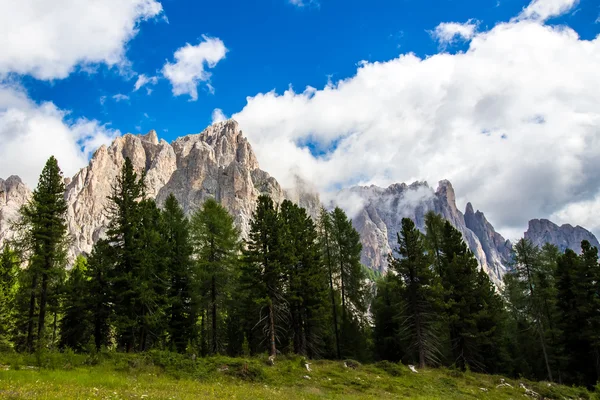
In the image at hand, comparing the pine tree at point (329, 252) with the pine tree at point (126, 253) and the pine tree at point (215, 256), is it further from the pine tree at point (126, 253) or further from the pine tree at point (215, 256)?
the pine tree at point (126, 253)

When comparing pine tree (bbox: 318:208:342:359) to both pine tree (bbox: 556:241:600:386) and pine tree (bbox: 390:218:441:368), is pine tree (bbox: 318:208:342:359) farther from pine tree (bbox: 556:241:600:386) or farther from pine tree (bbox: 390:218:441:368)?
pine tree (bbox: 556:241:600:386)

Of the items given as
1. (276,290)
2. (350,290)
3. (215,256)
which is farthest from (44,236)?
(350,290)

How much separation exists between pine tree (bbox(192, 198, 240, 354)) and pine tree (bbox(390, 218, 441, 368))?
15776 mm

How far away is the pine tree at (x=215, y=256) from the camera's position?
108 feet

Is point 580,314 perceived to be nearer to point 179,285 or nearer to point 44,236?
point 179,285

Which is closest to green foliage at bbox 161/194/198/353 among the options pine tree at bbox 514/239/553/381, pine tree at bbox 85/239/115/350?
pine tree at bbox 85/239/115/350

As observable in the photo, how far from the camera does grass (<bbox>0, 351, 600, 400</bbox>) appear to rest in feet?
42.4

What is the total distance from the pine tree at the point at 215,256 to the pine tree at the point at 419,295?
15776 millimetres

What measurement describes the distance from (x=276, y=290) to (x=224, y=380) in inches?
510

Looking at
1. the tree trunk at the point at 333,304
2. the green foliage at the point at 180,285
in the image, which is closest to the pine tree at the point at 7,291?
the green foliage at the point at 180,285

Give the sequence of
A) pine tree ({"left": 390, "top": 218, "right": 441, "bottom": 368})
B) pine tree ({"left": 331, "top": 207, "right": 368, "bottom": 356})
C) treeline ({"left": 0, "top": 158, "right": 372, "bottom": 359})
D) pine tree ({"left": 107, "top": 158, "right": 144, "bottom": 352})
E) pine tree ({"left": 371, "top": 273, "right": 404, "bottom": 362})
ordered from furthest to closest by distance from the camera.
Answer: pine tree ({"left": 371, "top": 273, "right": 404, "bottom": 362})
pine tree ({"left": 331, "top": 207, "right": 368, "bottom": 356})
pine tree ({"left": 390, "top": 218, "right": 441, "bottom": 368})
treeline ({"left": 0, "top": 158, "right": 372, "bottom": 359})
pine tree ({"left": 107, "top": 158, "right": 144, "bottom": 352})

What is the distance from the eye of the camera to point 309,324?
37.0 meters

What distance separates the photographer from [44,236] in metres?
27.2

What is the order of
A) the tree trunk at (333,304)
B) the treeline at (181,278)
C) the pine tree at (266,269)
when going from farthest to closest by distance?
1. the tree trunk at (333,304)
2. the pine tree at (266,269)
3. the treeline at (181,278)
